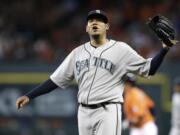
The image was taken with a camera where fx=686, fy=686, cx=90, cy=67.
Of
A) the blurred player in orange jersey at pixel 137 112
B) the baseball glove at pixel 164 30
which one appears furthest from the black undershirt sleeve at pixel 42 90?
the blurred player in orange jersey at pixel 137 112

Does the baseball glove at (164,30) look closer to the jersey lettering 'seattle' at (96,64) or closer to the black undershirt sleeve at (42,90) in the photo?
the jersey lettering 'seattle' at (96,64)

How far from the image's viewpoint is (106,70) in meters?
7.05

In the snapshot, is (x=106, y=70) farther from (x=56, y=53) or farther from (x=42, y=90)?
(x=56, y=53)

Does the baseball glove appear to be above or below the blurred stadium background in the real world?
below

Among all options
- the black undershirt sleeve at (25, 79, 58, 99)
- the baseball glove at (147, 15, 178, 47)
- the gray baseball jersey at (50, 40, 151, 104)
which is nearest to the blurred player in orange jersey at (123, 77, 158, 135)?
the black undershirt sleeve at (25, 79, 58, 99)

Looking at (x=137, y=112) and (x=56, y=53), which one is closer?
(x=137, y=112)

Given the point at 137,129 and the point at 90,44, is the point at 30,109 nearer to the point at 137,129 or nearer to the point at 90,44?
the point at 137,129

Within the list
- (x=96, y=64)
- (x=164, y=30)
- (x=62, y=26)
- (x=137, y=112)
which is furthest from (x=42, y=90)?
(x=62, y=26)

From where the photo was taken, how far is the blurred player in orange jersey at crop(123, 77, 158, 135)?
10.6 m

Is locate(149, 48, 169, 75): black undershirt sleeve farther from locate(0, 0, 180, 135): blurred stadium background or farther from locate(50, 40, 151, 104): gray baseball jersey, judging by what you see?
locate(0, 0, 180, 135): blurred stadium background

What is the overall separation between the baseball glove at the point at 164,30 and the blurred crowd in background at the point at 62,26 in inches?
289

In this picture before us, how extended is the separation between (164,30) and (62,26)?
32.4ft

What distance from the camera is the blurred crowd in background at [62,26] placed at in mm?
15039

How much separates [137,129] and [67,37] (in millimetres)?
5519
